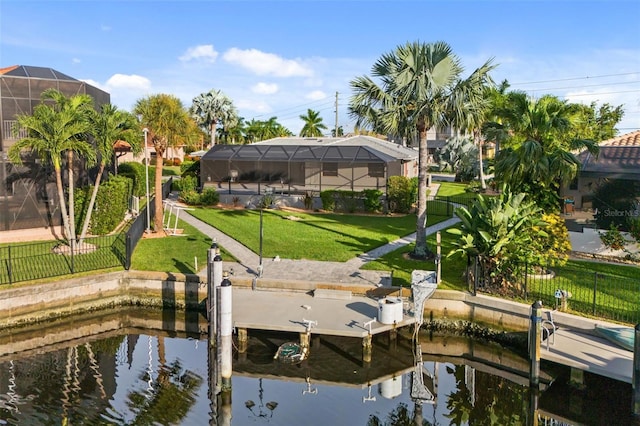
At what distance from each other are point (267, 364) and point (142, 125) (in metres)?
13.8

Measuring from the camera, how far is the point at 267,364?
1496 cm

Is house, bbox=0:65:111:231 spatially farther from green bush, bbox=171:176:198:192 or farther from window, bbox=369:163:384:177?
window, bbox=369:163:384:177

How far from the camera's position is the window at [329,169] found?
134ft

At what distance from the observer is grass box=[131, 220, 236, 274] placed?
20.3 meters

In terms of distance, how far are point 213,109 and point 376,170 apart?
29.8 meters

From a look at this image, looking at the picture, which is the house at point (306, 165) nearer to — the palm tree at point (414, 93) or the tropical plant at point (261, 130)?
the palm tree at point (414, 93)

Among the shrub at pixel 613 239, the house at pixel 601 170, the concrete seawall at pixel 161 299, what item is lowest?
the concrete seawall at pixel 161 299

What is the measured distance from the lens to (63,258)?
20.7 m

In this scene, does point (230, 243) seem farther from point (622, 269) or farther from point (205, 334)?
point (622, 269)

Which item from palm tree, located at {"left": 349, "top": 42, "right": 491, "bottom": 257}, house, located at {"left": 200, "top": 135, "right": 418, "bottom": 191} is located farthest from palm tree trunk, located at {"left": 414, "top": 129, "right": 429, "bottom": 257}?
house, located at {"left": 200, "top": 135, "right": 418, "bottom": 191}

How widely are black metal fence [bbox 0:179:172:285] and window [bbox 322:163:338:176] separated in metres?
19.5

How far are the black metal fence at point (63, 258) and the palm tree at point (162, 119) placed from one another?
3795 mm

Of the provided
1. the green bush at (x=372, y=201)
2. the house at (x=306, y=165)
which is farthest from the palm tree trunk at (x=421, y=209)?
the house at (x=306, y=165)

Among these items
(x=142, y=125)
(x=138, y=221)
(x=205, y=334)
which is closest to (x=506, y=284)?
(x=205, y=334)
